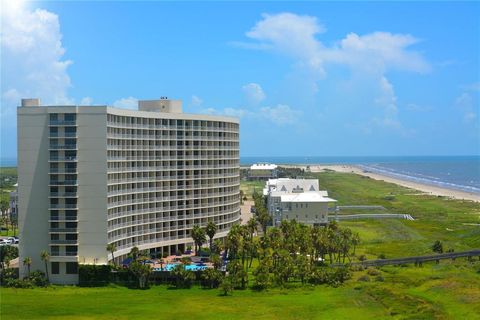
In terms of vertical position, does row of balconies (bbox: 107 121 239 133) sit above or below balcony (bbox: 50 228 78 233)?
above

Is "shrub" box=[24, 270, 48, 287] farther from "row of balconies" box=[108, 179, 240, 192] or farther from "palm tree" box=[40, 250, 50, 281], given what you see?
"row of balconies" box=[108, 179, 240, 192]

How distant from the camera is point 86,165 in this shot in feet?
294

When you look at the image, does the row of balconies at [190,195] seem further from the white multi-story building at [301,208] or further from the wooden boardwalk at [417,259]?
the wooden boardwalk at [417,259]

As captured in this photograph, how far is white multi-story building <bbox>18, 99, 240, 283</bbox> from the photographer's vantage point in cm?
8825

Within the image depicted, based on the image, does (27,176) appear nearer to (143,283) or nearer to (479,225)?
(143,283)

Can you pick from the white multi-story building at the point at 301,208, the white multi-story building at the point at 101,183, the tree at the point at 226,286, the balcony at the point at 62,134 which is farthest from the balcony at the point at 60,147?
the white multi-story building at the point at 301,208

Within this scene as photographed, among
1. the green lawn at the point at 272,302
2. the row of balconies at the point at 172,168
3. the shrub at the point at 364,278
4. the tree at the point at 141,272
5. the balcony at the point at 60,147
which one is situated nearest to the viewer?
the green lawn at the point at 272,302

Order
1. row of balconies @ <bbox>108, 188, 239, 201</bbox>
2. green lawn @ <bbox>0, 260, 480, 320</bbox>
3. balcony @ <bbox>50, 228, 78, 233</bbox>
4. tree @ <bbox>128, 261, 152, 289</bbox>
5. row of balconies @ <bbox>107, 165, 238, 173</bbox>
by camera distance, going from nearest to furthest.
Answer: green lawn @ <bbox>0, 260, 480, 320</bbox> < tree @ <bbox>128, 261, 152, 289</bbox> < balcony @ <bbox>50, 228, 78, 233</bbox> < row of balconies @ <bbox>107, 165, 238, 173</bbox> < row of balconies @ <bbox>108, 188, 239, 201</bbox>

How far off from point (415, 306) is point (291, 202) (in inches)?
2370

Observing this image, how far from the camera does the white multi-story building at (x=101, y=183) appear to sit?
88250mm

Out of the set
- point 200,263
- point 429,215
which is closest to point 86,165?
point 200,263

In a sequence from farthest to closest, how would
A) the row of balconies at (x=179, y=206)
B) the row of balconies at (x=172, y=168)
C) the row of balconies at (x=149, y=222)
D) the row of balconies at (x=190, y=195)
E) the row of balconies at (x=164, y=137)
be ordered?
the row of balconies at (x=190, y=195), the row of balconies at (x=179, y=206), the row of balconies at (x=164, y=137), the row of balconies at (x=172, y=168), the row of balconies at (x=149, y=222)

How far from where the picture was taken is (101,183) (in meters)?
89.8

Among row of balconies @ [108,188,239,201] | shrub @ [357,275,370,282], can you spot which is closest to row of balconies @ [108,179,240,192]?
row of balconies @ [108,188,239,201]
